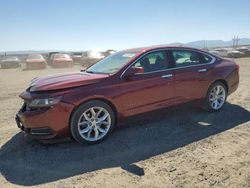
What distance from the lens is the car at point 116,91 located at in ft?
15.2

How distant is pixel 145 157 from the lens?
4355mm

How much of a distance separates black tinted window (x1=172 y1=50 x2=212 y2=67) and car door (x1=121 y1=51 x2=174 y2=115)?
0.28m

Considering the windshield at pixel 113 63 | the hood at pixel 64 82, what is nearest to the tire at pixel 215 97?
the windshield at pixel 113 63

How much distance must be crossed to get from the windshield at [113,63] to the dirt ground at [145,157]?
3.53 ft

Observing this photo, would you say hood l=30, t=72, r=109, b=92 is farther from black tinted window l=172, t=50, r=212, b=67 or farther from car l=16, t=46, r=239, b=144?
black tinted window l=172, t=50, r=212, b=67

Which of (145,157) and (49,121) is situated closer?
(145,157)

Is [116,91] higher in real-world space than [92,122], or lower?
higher

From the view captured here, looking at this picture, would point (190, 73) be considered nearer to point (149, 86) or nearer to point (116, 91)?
point (149, 86)

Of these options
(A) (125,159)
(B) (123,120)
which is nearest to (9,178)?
(A) (125,159)

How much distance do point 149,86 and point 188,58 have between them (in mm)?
1393

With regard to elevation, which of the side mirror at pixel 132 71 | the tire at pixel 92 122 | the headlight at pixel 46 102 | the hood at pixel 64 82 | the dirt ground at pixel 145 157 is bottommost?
the dirt ground at pixel 145 157

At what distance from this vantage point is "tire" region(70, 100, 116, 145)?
15.5ft

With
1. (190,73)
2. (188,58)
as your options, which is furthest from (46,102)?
(188,58)

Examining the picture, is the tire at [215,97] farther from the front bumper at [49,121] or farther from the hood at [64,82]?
the front bumper at [49,121]
